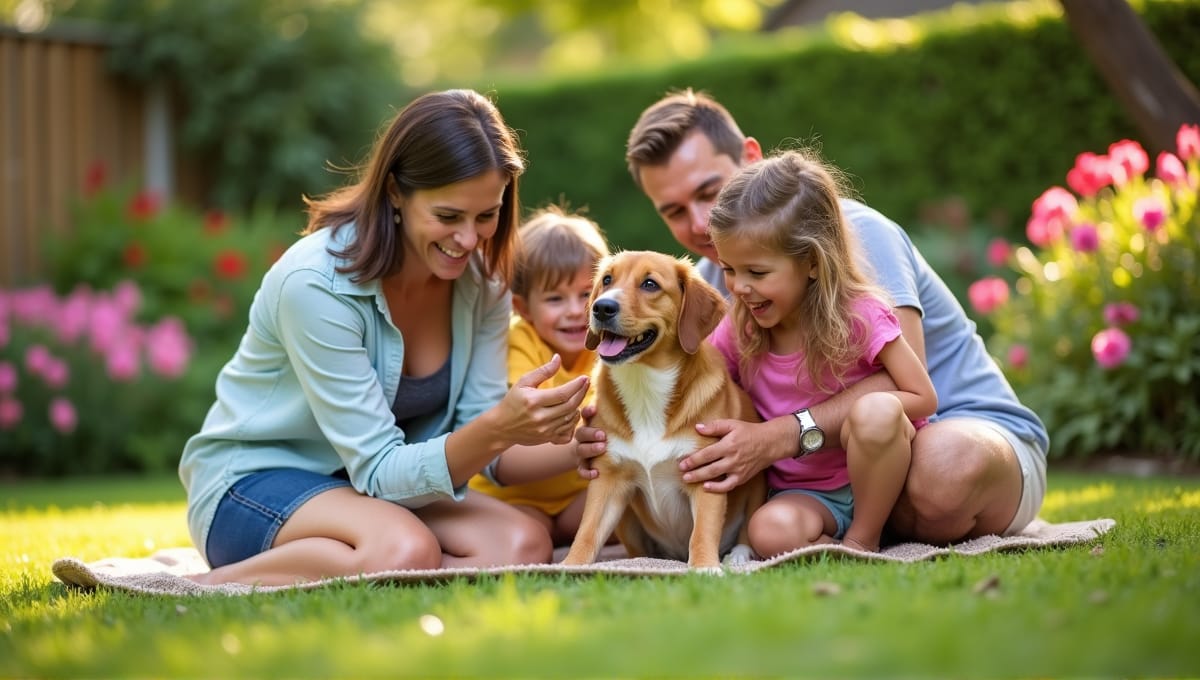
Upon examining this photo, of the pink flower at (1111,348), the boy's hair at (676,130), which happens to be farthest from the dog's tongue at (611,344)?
the pink flower at (1111,348)

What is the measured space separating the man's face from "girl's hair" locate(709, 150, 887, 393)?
68 centimetres

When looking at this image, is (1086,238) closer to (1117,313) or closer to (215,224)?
(1117,313)

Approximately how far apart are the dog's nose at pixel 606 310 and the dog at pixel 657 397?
0.04 m

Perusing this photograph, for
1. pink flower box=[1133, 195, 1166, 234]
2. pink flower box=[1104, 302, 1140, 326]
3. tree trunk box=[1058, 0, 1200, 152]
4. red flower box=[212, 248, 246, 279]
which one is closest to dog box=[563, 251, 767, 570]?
pink flower box=[1104, 302, 1140, 326]

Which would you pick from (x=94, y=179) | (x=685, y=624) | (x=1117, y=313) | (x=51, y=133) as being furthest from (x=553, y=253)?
(x=51, y=133)

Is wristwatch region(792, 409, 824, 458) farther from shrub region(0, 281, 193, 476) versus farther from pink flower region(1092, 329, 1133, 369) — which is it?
shrub region(0, 281, 193, 476)

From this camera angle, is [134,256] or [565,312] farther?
[134,256]

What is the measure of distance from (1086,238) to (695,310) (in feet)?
12.9

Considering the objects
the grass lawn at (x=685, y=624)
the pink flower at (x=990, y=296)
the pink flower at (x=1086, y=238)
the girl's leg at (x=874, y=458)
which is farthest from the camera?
the pink flower at (x=990, y=296)

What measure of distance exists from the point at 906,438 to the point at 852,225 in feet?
2.99

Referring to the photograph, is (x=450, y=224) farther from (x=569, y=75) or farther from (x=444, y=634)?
→ (x=569, y=75)

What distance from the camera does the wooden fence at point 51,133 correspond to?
11.0m

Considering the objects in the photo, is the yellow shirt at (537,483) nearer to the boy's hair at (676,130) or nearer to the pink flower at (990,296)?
the boy's hair at (676,130)

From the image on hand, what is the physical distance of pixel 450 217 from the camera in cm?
429
